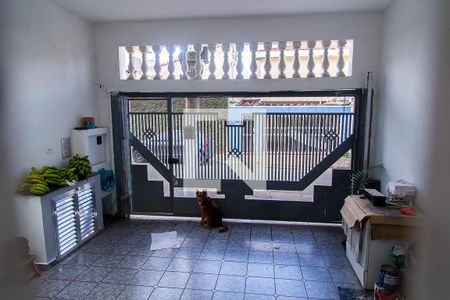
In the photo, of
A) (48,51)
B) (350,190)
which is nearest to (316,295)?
(350,190)

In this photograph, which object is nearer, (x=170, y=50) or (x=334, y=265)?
(x=334, y=265)

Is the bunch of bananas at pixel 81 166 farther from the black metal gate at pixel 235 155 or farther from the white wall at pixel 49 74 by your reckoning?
the black metal gate at pixel 235 155

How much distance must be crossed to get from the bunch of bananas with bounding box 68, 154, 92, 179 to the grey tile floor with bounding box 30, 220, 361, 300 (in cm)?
84

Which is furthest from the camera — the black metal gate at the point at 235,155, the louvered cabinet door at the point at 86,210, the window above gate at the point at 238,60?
the black metal gate at the point at 235,155

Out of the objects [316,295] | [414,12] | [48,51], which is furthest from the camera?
[48,51]

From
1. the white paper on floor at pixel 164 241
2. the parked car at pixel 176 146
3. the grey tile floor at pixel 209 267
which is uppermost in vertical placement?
the parked car at pixel 176 146

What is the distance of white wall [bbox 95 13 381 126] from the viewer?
3496 millimetres

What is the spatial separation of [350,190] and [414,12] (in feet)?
7.05


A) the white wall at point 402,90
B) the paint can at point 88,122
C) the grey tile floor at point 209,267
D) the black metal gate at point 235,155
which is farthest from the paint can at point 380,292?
the paint can at point 88,122

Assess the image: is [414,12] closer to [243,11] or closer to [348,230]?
[243,11]

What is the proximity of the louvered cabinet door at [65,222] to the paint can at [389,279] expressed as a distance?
3.03 m

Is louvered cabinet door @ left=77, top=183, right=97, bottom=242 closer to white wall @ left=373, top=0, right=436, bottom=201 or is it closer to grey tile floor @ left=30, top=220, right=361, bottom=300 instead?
grey tile floor @ left=30, top=220, right=361, bottom=300

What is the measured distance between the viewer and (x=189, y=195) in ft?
13.6

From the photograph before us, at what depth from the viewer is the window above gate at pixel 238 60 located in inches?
143
